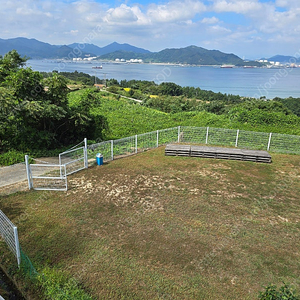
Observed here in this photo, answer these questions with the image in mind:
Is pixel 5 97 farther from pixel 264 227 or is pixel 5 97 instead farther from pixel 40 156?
pixel 264 227

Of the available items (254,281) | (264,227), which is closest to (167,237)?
(254,281)

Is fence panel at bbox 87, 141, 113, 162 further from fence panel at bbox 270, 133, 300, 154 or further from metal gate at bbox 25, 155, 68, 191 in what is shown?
fence panel at bbox 270, 133, 300, 154

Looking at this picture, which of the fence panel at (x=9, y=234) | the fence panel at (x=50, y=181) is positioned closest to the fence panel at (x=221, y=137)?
the fence panel at (x=50, y=181)

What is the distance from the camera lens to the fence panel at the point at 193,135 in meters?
15.3

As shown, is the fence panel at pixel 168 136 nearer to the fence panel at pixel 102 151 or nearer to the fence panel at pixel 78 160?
the fence panel at pixel 102 151

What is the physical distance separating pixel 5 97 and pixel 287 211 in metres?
11.5

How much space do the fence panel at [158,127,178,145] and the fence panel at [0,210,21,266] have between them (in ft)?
33.1

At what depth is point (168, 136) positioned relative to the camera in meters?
15.3

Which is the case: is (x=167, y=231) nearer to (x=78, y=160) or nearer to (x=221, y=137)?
(x=78, y=160)

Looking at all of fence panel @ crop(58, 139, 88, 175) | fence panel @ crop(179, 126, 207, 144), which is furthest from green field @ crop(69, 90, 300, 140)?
fence panel @ crop(58, 139, 88, 175)

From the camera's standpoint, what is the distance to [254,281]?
4992mm

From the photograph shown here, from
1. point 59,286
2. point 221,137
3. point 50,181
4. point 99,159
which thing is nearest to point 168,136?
point 221,137

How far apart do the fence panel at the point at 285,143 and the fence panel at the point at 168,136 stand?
561 centimetres

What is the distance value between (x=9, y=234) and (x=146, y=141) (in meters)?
9.38
